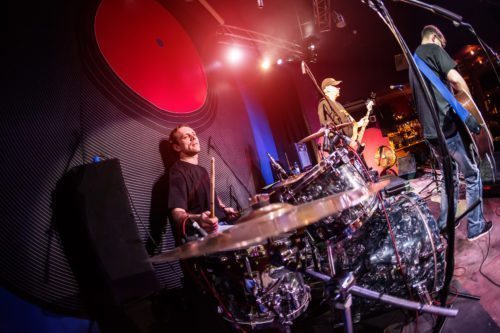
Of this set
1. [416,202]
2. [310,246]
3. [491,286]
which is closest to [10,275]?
[310,246]

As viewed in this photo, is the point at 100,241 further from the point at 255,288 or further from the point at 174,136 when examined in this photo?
the point at 174,136

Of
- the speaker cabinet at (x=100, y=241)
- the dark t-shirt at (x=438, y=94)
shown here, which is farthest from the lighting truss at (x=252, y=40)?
the speaker cabinet at (x=100, y=241)

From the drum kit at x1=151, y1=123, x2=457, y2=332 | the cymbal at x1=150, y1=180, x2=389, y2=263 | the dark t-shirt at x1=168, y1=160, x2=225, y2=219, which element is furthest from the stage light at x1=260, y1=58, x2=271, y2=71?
the cymbal at x1=150, y1=180, x2=389, y2=263

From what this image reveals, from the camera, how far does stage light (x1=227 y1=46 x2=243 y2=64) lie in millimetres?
4895

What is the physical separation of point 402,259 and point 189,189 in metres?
1.80

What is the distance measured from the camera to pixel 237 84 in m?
4.96

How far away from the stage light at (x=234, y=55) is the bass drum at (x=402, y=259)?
4.32 m

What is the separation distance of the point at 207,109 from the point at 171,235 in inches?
78.3

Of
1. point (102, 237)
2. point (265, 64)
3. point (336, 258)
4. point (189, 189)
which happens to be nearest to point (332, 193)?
point (336, 258)

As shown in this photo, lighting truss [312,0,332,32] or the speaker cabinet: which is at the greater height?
lighting truss [312,0,332,32]

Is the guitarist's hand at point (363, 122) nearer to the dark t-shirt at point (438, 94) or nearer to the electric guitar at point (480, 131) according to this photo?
the electric guitar at point (480, 131)

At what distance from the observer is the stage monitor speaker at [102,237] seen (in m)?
1.57

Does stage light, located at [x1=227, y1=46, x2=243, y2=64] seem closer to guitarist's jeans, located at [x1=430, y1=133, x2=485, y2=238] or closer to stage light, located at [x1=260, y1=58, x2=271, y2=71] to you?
stage light, located at [x1=260, y1=58, x2=271, y2=71]

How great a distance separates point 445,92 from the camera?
7.61ft
